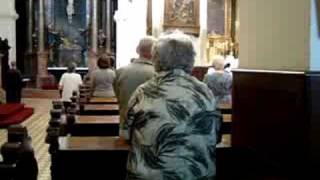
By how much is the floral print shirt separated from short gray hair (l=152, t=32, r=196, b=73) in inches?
1.4

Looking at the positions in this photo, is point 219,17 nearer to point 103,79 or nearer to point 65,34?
point 103,79

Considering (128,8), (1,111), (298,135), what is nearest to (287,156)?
(298,135)

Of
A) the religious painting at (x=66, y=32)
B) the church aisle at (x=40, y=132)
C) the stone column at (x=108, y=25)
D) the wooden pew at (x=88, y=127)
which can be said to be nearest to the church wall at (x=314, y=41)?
the wooden pew at (x=88, y=127)

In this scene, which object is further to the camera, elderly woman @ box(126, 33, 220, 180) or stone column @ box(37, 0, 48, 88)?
stone column @ box(37, 0, 48, 88)

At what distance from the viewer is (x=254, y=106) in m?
4.21

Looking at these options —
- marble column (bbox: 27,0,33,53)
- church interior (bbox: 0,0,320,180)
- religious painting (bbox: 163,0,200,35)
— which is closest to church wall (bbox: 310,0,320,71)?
church interior (bbox: 0,0,320,180)

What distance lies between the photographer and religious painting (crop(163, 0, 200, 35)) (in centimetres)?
1492

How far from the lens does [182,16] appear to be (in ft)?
49.3

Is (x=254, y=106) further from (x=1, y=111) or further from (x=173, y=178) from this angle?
(x=1, y=111)

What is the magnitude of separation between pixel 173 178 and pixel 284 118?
1.12m

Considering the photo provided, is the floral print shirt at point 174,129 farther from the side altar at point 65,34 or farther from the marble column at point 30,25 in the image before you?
the marble column at point 30,25

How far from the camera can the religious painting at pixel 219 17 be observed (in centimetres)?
1603

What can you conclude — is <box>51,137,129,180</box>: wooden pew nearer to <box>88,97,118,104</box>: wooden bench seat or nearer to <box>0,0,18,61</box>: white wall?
<box>88,97,118,104</box>: wooden bench seat

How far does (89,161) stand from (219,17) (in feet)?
40.6
